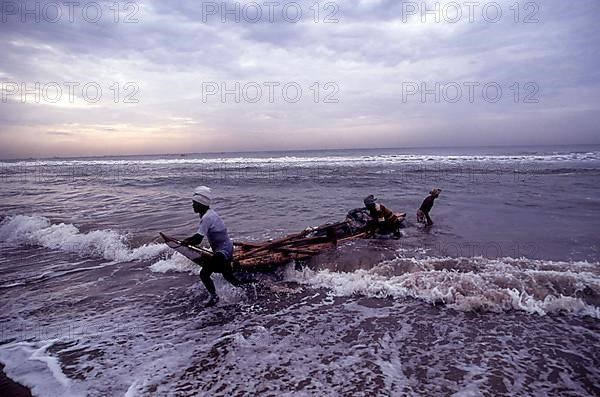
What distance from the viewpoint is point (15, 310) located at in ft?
17.8

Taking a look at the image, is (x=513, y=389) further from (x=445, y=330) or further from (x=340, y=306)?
(x=340, y=306)

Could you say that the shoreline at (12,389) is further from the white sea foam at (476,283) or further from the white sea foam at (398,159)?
the white sea foam at (398,159)

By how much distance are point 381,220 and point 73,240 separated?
26.8 ft

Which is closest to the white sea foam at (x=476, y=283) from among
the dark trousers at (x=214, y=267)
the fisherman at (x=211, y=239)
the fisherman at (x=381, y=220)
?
the dark trousers at (x=214, y=267)

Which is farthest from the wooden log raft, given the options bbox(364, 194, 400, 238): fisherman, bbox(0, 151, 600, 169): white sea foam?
bbox(0, 151, 600, 169): white sea foam

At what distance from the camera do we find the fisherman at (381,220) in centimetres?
902

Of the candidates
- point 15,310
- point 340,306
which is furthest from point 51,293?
point 340,306

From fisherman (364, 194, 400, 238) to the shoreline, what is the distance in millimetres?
7269

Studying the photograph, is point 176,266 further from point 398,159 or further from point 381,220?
point 398,159

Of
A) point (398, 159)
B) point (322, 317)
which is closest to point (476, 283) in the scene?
point (322, 317)

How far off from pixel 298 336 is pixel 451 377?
1845mm

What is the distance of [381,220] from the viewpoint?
9.05 metres

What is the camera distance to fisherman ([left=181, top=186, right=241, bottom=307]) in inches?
213

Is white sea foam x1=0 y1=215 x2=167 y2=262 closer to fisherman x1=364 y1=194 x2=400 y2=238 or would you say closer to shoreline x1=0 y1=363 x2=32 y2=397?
shoreline x1=0 y1=363 x2=32 y2=397
